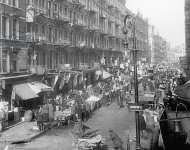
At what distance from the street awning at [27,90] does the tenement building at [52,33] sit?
156 cm

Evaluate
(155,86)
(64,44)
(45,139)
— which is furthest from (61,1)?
(45,139)

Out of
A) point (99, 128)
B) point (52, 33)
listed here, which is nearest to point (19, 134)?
point (99, 128)

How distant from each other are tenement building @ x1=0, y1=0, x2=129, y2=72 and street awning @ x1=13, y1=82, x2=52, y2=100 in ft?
5.12

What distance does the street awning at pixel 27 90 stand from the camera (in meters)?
26.7

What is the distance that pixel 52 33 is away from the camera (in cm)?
3431

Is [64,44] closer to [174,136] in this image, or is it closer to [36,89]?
[36,89]

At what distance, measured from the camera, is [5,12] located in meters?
25.7

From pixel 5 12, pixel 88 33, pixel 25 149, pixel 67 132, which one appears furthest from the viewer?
pixel 88 33

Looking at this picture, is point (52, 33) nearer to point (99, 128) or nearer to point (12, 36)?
point (12, 36)

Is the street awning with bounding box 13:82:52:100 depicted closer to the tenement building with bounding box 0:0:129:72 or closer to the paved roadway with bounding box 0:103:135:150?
the tenement building with bounding box 0:0:129:72

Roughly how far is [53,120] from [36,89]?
751 centimetres

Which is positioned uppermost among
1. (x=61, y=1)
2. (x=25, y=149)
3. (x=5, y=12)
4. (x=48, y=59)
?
(x=61, y=1)

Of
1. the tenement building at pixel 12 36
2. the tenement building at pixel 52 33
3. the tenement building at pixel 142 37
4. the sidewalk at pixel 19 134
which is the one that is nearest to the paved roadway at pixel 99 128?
the sidewalk at pixel 19 134

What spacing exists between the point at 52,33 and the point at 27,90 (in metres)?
9.09
